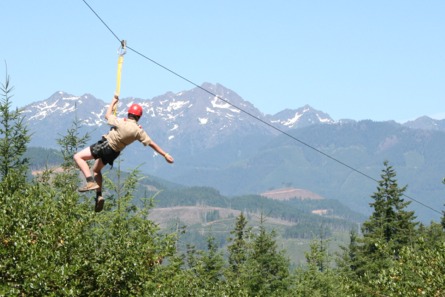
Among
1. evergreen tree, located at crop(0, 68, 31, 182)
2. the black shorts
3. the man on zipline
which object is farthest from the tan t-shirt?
evergreen tree, located at crop(0, 68, 31, 182)

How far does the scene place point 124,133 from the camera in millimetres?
14461

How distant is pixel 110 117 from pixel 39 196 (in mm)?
17961

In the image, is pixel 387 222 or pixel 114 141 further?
pixel 387 222

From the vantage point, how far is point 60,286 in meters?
22.3

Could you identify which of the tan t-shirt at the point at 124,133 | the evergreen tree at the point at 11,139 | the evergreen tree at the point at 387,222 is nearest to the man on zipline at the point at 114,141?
the tan t-shirt at the point at 124,133

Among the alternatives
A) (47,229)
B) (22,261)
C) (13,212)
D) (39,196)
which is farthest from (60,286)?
(39,196)

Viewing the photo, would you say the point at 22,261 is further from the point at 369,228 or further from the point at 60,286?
the point at 369,228

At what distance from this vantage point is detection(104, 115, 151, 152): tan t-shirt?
14367mm

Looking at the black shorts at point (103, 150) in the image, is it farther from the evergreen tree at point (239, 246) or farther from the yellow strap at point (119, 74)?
the evergreen tree at point (239, 246)

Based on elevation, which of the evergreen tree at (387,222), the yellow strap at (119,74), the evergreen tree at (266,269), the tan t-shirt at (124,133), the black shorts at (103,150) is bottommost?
the evergreen tree at (266,269)

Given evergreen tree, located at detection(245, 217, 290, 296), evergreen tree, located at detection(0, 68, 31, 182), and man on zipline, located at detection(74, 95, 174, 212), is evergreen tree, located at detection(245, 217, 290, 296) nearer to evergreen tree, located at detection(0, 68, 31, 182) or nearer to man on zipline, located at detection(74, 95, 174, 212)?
evergreen tree, located at detection(0, 68, 31, 182)

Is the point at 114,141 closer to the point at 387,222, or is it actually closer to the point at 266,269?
the point at 387,222

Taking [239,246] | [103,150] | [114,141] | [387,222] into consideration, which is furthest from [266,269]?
[114,141]

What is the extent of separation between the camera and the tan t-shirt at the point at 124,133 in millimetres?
14367
